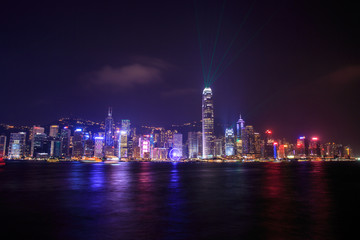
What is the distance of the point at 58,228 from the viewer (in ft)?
54.1

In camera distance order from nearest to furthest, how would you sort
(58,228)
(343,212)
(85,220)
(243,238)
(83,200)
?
(243,238) → (58,228) → (85,220) → (343,212) → (83,200)

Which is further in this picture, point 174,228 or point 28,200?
point 28,200

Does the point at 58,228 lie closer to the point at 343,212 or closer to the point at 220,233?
the point at 220,233

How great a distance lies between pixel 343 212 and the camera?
22.1 m

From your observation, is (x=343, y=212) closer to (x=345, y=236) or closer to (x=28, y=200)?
(x=345, y=236)

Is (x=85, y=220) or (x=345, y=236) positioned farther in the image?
(x=85, y=220)

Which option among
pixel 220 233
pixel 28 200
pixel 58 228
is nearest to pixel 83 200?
pixel 28 200

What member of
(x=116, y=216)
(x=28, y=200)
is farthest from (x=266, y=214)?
(x=28, y=200)

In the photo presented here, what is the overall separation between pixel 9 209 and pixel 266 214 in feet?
69.3

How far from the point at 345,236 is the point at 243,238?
229 inches

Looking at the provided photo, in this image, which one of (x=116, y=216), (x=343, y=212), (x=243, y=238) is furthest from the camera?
(x=343, y=212)

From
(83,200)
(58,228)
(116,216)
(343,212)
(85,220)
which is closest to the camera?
(58,228)

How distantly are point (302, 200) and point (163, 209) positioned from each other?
1517 centimetres

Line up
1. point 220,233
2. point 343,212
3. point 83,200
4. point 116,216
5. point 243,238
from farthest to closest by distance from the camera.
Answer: point 83,200
point 343,212
point 116,216
point 220,233
point 243,238
